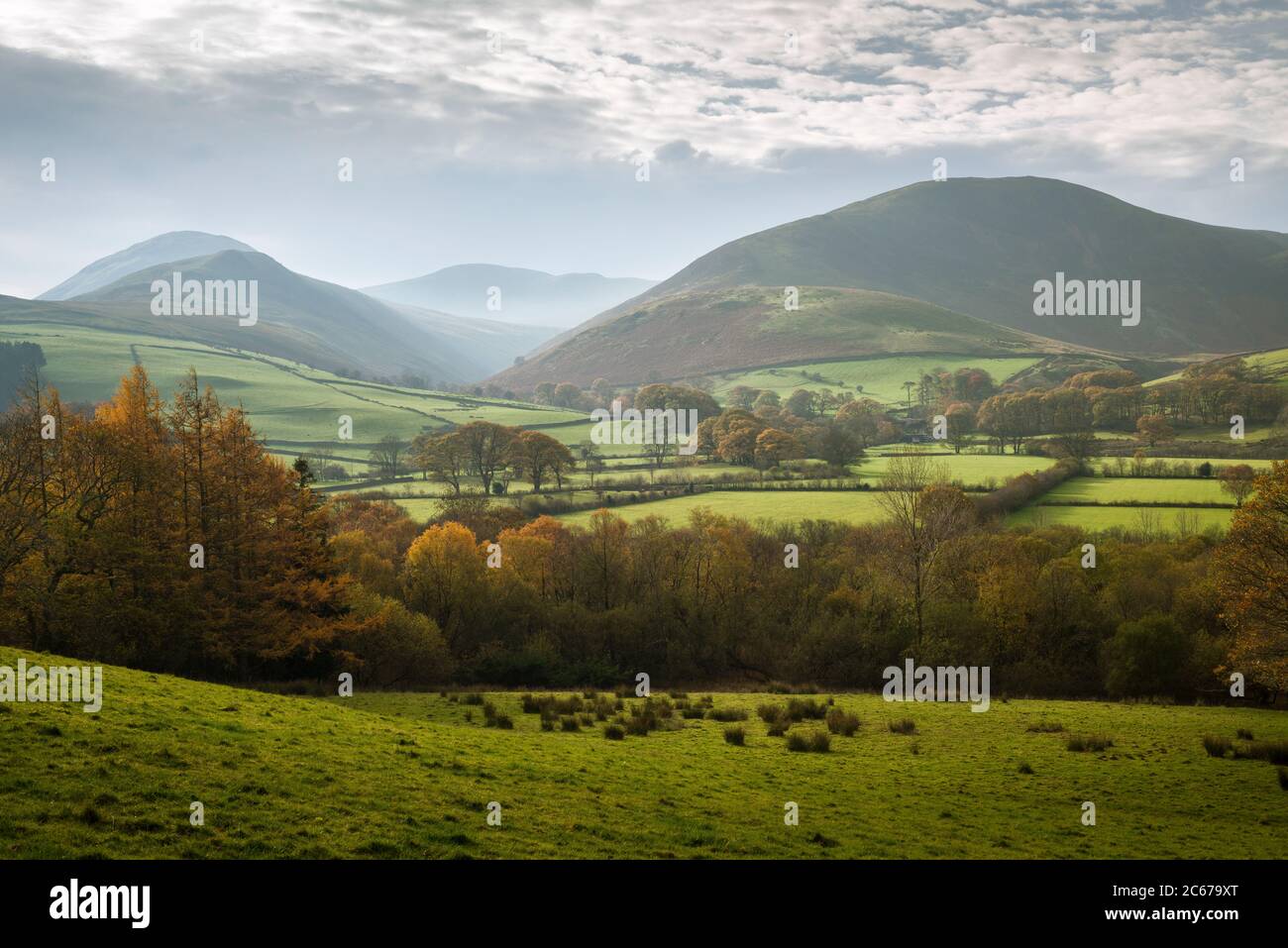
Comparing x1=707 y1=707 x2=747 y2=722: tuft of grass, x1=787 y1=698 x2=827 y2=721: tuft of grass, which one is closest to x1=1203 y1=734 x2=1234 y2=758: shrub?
x1=787 y1=698 x2=827 y2=721: tuft of grass

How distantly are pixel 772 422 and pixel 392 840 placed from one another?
5642 inches

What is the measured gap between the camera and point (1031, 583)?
2172 inches

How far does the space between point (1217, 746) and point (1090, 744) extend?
11.8 feet

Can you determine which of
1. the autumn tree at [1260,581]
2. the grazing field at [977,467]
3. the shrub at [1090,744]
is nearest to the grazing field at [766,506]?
the grazing field at [977,467]

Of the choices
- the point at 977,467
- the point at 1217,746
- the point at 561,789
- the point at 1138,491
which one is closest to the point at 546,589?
the point at 1217,746

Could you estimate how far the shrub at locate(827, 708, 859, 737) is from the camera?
29.5 metres

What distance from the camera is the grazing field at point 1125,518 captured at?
75875 millimetres

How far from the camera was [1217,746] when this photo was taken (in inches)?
1029

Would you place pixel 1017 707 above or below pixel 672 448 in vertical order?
below

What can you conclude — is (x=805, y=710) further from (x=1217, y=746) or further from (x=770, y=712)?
(x=1217, y=746)
